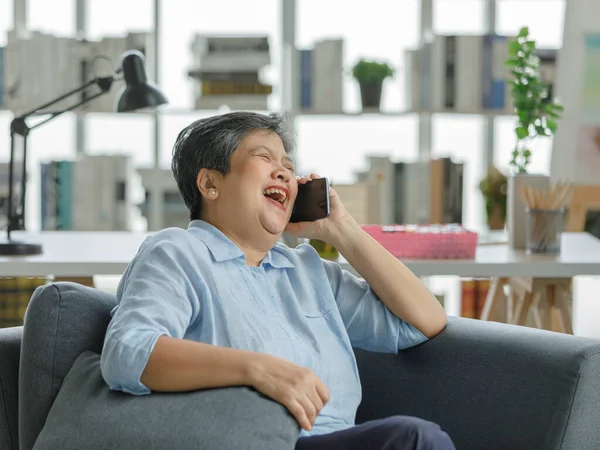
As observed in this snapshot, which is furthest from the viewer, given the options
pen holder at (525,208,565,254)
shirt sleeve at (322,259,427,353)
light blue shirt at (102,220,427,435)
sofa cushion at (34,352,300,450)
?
pen holder at (525,208,565,254)

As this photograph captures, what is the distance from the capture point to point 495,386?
5.88 feet

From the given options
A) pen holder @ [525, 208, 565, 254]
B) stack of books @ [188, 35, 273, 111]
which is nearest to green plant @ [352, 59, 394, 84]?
stack of books @ [188, 35, 273, 111]

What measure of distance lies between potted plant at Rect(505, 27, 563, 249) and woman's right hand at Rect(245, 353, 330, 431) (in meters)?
1.59

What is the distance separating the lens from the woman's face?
179cm

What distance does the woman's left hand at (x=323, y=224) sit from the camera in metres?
1.99

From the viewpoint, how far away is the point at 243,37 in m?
4.28

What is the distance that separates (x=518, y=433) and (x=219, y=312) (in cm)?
58

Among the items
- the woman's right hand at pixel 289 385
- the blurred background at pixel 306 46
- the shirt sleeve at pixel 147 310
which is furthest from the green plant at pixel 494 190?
the woman's right hand at pixel 289 385

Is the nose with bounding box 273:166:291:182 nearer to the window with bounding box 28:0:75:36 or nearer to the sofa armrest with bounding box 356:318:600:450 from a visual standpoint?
the sofa armrest with bounding box 356:318:600:450

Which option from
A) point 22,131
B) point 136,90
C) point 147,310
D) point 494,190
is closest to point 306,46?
point 494,190

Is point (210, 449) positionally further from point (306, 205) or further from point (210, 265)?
point (306, 205)

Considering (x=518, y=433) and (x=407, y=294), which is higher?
(x=407, y=294)

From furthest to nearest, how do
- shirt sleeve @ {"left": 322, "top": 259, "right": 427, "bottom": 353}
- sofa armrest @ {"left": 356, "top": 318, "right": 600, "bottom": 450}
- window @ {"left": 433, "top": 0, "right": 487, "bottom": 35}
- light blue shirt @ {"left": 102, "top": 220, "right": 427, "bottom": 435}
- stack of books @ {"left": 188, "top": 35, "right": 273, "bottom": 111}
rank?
window @ {"left": 433, "top": 0, "right": 487, "bottom": 35} < stack of books @ {"left": 188, "top": 35, "right": 273, "bottom": 111} < shirt sleeve @ {"left": 322, "top": 259, "right": 427, "bottom": 353} < sofa armrest @ {"left": 356, "top": 318, "right": 600, "bottom": 450} < light blue shirt @ {"left": 102, "top": 220, "right": 427, "bottom": 435}

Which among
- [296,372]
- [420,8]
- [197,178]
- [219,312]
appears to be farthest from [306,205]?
[420,8]
